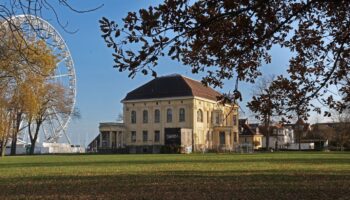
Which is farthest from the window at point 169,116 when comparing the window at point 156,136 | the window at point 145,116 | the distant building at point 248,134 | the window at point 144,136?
the distant building at point 248,134

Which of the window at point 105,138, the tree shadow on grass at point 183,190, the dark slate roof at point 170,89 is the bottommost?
the tree shadow on grass at point 183,190

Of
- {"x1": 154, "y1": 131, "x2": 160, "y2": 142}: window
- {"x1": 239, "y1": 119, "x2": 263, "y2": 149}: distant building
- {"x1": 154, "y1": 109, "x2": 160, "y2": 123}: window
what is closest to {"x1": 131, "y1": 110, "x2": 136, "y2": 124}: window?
{"x1": 154, "y1": 109, "x2": 160, "y2": 123}: window

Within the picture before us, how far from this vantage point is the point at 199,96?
8225 cm

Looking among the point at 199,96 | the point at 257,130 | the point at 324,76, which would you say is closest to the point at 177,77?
the point at 199,96

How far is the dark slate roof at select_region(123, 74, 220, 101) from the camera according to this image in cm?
8201

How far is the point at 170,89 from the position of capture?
275 feet

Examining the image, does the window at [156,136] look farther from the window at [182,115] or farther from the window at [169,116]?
the window at [182,115]

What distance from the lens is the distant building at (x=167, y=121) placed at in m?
80.2

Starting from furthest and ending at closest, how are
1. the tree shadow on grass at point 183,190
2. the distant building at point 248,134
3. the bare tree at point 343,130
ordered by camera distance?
the distant building at point 248,134, the bare tree at point 343,130, the tree shadow on grass at point 183,190

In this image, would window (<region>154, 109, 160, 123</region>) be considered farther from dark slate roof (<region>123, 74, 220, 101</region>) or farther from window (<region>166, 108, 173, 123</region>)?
dark slate roof (<region>123, 74, 220, 101</region>)

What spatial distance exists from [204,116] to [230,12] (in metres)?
78.5

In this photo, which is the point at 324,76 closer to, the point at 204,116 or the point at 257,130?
the point at 204,116

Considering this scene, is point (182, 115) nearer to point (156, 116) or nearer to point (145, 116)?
point (156, 116)

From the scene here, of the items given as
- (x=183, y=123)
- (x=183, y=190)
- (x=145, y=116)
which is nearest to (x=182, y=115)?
(x=183, y=123)
